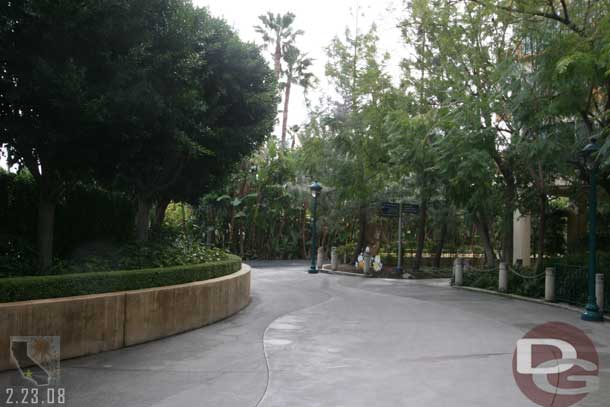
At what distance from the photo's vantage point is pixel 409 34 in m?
19.2

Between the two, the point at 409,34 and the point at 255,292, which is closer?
the point at 255,292

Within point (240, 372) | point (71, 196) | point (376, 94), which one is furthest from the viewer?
point (376, 94)

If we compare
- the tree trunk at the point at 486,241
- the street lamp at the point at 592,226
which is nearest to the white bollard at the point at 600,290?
the street lamp at the point at 592,226

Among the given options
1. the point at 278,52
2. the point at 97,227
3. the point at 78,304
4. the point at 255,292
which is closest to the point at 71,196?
the point at 97,227

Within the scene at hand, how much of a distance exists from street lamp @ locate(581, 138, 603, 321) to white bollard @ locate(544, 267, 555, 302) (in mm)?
2510

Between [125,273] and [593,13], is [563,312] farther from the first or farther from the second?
[125,273]

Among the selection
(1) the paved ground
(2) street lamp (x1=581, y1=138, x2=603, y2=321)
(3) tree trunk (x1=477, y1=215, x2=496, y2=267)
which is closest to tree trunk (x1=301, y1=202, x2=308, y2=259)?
(3) tree trunk (x1=477, y1=215, x2=496, y2=267)

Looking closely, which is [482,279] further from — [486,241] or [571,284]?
[571,284]

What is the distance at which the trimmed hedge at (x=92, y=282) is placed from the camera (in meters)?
7.46

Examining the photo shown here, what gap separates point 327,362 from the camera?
7.80 metres

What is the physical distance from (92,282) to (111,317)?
642 millimetres

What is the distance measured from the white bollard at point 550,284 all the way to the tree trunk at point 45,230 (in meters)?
12.7

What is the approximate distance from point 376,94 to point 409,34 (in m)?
2.48

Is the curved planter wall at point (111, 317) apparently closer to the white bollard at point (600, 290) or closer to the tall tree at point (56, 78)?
the tall tree at point (56, 78)
